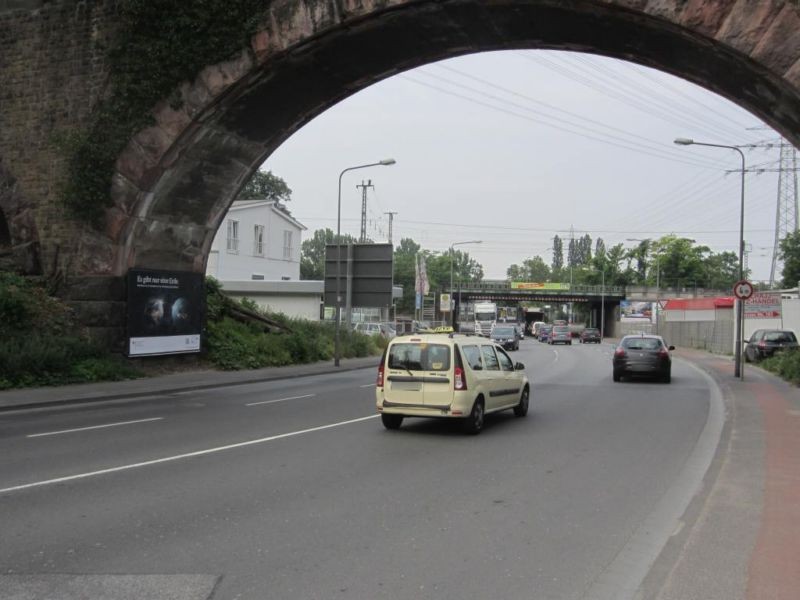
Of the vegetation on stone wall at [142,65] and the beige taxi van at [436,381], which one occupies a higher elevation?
the vegetation on stone wall at [142,65]

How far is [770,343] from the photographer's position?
97.2 feet

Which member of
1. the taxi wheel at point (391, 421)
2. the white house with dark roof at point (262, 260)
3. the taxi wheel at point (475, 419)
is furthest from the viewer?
the white house with dark roof at point (262, 260)

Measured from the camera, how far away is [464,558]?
530 centimetres

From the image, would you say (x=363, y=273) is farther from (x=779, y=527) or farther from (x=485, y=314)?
(x=485, y=314)

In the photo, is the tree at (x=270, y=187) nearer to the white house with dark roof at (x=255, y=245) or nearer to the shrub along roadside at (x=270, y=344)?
the white house with dark roof at (x=255, y=245)

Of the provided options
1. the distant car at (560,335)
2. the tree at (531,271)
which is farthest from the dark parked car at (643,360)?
the tree at (531,271)

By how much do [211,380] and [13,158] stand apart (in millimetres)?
8907

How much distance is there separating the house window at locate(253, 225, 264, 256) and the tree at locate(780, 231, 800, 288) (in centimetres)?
5031

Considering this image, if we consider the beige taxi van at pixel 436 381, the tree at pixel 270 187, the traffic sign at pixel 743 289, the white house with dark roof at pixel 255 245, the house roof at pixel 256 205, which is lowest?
the beige taxi van at pixel 436 381

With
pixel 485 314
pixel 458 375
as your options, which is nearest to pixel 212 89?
pixel 458 375

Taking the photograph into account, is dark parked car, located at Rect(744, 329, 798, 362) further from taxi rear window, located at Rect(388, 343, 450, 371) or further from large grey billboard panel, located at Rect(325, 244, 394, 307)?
taxi rear window, located at Rect(388, 343, 450, 371)

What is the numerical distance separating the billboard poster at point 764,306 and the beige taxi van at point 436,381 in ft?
97.7

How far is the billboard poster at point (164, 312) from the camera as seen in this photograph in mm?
21156

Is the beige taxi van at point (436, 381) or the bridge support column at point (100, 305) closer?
the beige taxi van at point (436, 381)
